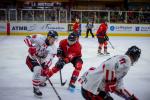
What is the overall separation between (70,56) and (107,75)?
3132 millimetres

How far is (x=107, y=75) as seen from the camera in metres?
2.96

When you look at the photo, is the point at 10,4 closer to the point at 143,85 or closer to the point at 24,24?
the point at 24,24

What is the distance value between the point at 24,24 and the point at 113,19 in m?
4.86

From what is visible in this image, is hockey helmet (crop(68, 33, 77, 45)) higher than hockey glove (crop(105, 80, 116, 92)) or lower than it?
higher

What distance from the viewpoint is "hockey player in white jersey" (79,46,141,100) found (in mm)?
2926

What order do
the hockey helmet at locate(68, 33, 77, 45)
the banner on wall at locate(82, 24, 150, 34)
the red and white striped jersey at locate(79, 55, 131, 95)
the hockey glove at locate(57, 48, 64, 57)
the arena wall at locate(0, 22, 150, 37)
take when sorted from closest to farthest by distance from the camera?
1. the red and white striped jersey at locate(79, 55, 131, 95)
2. the hockey helmet at locate(68, 33, 77, 45)
3. the hockey glove at locate(57, 48, 64, 57)
4. the arena wall at locate(0, 22, 150, 37)
5. the banner on wall at locate(82, 24, 150, 34)

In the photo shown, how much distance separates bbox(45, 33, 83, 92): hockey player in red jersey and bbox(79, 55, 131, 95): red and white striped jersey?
2.85m

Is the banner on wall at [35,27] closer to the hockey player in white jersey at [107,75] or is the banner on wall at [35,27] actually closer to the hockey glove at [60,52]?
the hockey glove at [60,52]

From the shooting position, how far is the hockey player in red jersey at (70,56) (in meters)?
6.04

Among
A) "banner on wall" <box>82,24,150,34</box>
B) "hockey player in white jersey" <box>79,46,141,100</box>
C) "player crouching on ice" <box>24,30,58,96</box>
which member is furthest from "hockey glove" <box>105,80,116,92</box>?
"banner on wall" <box>82,24,150,34</box>

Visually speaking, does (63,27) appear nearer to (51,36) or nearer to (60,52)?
(60,52)

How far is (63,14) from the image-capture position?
1845 centimetres

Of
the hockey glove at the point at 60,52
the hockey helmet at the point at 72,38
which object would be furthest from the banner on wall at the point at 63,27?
the hockey helmet at the point at 72,38

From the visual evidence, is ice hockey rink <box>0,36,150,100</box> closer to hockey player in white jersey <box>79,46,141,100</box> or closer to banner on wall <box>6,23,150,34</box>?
hockey player in white jersey <box>79,46,141,100</box>
